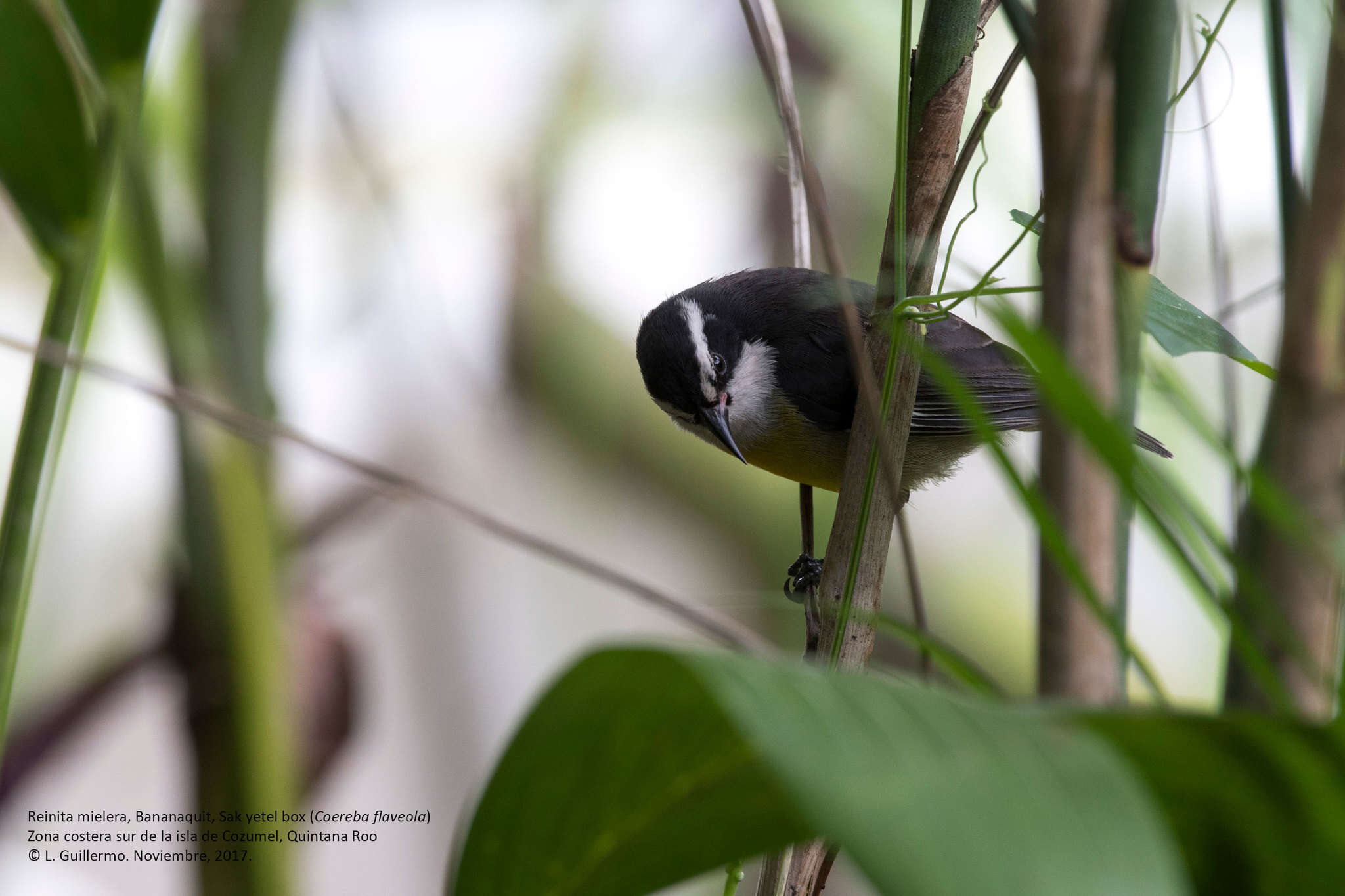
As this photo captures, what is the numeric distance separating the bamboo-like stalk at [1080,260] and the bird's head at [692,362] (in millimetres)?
835

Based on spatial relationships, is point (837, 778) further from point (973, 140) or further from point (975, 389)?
point (975, 389)

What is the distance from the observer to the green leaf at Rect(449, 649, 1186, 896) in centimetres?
20

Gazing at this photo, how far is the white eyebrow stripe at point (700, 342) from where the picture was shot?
4.06ft

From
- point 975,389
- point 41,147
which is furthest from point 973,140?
point 975,389

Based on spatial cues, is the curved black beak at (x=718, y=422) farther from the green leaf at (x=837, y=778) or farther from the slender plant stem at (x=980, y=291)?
the green leaf at (x=837, y=778)

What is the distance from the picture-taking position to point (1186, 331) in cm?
39

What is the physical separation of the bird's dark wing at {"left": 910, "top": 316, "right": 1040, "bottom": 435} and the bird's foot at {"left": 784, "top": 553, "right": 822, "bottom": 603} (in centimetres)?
19

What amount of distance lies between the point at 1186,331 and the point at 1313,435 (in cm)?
6

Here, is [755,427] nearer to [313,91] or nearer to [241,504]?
[241,504]

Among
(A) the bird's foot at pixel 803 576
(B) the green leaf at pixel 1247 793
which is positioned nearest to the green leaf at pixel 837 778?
(B) the green leaf at pixel 1247 793

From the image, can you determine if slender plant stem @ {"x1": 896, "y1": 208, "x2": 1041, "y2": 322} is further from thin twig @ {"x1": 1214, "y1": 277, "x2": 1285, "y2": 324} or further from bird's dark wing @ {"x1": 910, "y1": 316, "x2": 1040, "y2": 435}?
bird's dark wing @ {"x1": 910, "y1": 316, "x2": 1040, "y2": 435}

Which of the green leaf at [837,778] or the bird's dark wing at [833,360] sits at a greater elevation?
the bird's dark wing at [833,360]

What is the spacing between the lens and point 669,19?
1.96 m

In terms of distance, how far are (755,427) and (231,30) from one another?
0.81m
